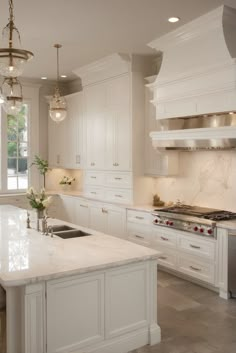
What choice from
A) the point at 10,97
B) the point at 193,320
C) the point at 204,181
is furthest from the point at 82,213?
the point at 193,320

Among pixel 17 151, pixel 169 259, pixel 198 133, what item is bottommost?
pixel 169 259

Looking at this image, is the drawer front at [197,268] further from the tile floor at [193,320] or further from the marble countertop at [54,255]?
the marble countertop at [54,255]

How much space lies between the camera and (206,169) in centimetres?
511

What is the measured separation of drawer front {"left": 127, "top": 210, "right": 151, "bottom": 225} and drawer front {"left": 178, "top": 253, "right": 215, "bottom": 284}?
0.75 metres

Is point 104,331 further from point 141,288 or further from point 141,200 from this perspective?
point 141,200

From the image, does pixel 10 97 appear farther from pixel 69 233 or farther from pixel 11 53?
A: pixel 69 233

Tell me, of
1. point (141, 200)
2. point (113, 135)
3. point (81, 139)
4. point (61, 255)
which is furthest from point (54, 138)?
point (61, 255)

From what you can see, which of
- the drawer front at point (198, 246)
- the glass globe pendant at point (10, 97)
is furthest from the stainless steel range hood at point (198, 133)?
the glass globe pendant at point (10, 97)

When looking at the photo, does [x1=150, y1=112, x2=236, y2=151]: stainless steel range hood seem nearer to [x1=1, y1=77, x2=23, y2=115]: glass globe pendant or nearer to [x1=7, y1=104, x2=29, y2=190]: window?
[x1=1, y1=77, x2=23, y2=115]: glass globe pendant

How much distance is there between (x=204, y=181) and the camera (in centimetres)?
514

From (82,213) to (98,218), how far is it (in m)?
0.55

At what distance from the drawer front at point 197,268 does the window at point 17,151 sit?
13.1 feet

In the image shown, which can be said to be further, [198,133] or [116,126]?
[116,126]

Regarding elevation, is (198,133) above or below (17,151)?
above
